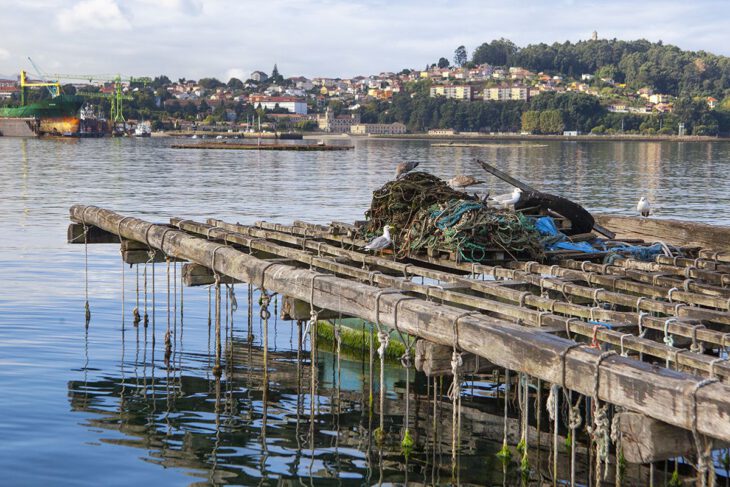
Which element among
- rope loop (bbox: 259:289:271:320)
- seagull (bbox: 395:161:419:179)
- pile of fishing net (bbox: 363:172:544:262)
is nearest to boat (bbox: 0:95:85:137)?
seagull (bbox: 395:161:419:179)

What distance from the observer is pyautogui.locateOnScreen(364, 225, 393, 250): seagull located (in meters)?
13.7

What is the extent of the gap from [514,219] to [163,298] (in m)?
11.0

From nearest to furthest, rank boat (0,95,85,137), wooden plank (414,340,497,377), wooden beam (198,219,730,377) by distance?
1. wooden beam (198,219,730,377)
2. wooden plank (414,340,497,377)
3. boat (0,95,85,137)

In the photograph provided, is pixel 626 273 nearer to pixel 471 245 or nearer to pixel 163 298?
pixel 471 245

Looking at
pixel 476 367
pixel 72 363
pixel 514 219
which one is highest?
pixel 514 219

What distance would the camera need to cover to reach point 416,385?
14.7 meters

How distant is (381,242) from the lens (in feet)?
45.1

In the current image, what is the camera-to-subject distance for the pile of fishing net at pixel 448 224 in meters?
13.4

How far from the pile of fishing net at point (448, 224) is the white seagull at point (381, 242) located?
0.30 metres

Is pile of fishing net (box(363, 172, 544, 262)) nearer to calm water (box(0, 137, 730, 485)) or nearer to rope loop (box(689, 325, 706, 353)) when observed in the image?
calm water (box(0, 137, 730, 485))

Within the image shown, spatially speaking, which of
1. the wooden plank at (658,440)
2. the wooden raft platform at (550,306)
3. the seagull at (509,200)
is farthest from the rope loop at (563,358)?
the seagull at (509,200)

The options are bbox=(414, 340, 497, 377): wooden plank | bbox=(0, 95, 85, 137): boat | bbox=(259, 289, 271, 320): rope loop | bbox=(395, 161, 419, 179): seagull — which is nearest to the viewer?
bbox=(414, 340, 497, 377): wooden plank

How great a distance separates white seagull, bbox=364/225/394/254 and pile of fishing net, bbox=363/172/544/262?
297mm

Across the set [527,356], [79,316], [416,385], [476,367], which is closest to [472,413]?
[416,385]
